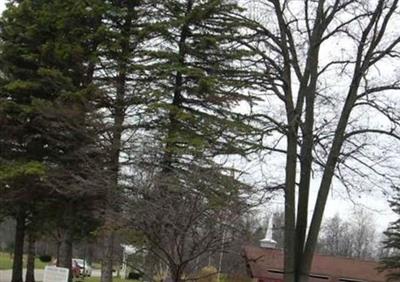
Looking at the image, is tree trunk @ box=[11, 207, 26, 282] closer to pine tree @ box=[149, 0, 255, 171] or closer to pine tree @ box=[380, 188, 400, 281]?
pine tree @ box=[149, 0, 255, 171]

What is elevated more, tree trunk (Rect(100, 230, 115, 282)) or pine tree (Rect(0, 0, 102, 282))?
pine tree (Rect(0, 0, 102, 282))

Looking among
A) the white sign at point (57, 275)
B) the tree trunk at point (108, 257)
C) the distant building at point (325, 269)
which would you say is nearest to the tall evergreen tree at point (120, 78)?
the tree trunk at point (108, 257)

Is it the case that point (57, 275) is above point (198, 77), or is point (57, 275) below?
below

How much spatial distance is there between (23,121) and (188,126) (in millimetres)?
6608

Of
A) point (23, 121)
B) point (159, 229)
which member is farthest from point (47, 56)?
point (159, 229)

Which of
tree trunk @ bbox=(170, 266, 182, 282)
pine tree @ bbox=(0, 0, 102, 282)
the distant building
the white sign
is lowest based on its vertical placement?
the distant building

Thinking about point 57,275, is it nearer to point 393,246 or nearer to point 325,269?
point 393,246

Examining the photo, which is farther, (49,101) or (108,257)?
(49,101)

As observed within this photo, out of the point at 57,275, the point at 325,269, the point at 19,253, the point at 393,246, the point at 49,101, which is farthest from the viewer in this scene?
the point at 325,269

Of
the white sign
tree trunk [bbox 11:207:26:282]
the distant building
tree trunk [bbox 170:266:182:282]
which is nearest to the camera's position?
tree trunk [bbox 170:266:182:282]

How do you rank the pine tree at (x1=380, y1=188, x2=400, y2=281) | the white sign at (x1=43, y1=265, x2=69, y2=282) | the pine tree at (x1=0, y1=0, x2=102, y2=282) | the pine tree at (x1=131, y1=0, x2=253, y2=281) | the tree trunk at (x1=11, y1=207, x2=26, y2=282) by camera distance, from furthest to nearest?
1. the pine tree at (x1=380, y1=188, x2=400, y2=281)
2. the tree trunk at (x1=11, y1=207, x2=26, y2=282)
3. the pine tree at (x1=0, y1=0, x2=102, y2=282)
4. the pine tree at (x1=131, y1=0, x2=253, y2=281)
5. the white sign at (x1=43, y1=265, x2=69, y2=282)

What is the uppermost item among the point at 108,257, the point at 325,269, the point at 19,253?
the point at 108,257

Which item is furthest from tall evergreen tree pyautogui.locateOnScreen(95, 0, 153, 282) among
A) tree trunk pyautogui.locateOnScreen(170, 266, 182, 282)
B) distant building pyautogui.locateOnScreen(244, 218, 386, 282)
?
distant building pyautogui.locateOnScreen(244, 218, 386, 282)

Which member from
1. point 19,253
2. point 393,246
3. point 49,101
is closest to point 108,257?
point 49,101
